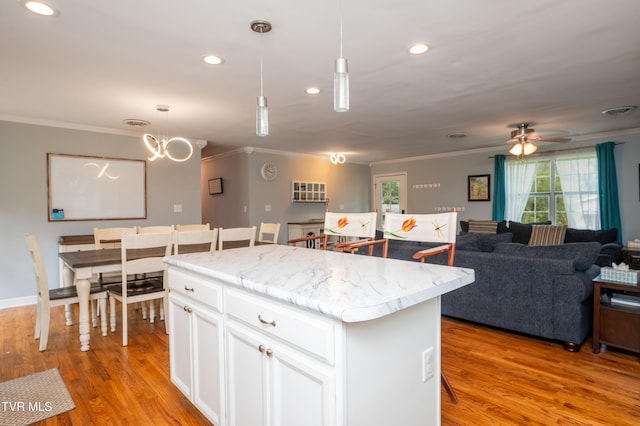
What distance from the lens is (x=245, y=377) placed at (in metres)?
1.44

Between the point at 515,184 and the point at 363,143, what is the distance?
3054 mm

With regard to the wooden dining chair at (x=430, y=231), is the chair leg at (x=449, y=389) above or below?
below

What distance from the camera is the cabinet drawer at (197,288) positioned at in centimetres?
160

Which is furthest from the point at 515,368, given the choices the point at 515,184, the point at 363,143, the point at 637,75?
the point at 515,184

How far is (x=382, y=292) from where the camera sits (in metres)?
1.16

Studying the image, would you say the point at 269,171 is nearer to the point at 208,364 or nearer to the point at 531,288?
the point at 531,288

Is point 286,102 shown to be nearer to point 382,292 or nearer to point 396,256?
point 396,256

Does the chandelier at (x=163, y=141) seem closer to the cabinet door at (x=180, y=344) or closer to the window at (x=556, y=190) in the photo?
the cabinet door at (x=180, y=344)

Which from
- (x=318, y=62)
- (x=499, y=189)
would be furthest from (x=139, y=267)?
(x=499, y=189)

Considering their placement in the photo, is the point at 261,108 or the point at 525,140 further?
the point at 525,140

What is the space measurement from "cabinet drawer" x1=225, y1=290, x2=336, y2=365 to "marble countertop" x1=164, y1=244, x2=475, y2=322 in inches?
2.3

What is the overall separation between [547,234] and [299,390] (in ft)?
18.3

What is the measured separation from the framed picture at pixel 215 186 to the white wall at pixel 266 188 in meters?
0.10

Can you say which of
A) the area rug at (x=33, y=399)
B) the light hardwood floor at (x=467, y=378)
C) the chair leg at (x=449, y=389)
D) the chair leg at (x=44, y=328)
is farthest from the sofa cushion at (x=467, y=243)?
the chair leg at (x=44, y=328)
